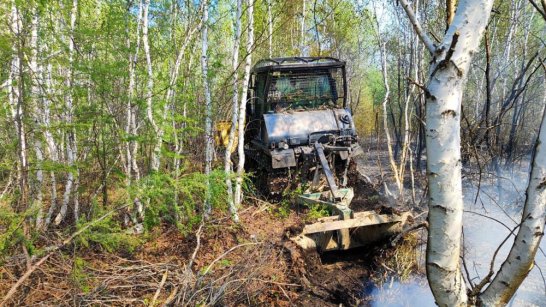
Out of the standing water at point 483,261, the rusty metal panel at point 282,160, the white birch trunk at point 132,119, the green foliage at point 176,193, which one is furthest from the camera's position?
the rusty metal panel at point 282,160

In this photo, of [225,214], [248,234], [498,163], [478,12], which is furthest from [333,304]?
[498,163]

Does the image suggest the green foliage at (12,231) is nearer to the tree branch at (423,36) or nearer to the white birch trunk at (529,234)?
the tree branch at (423,36)

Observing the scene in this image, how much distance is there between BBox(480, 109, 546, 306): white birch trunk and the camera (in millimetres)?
1870

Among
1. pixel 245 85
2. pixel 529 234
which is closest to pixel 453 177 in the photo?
pixel 529 234

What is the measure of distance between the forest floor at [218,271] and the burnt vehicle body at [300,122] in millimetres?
1299

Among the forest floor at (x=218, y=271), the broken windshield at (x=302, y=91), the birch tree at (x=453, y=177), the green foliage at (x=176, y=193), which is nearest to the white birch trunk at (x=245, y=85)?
the green foliage at (x=176, y=193)

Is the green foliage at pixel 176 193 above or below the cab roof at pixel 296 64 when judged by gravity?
below

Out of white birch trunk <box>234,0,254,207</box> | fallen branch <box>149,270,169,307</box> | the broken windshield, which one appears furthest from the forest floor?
the broken windshield

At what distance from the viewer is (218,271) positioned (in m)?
3.96

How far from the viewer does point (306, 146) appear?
23.0 ft

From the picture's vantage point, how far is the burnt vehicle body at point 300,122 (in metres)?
6.84

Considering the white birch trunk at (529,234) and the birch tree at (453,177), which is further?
the white birch trunk at (529,234)

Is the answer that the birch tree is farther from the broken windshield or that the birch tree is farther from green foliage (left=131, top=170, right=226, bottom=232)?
the broken windshield

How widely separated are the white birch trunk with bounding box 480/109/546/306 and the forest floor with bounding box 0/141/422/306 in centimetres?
229
